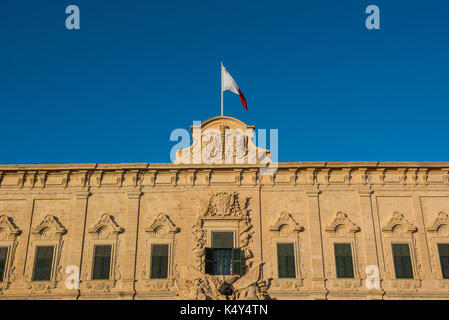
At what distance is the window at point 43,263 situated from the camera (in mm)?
20125

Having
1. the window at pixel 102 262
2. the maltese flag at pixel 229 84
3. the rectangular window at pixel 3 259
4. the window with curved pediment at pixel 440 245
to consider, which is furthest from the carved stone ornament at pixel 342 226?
the rectangular window at pixel 3 259

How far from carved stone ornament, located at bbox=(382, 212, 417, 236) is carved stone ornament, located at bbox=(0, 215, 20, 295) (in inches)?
686

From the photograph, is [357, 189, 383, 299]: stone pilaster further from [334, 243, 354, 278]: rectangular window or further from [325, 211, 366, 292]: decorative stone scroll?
[334, 243, 354, 278]: rectangular window

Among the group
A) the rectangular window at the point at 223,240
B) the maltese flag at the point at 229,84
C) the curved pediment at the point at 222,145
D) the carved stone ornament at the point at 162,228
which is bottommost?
the rectangular window at the point at 223,240

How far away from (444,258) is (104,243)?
1582 cm

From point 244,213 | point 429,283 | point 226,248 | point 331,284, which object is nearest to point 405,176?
point 429,283

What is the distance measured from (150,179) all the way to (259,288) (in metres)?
7.43

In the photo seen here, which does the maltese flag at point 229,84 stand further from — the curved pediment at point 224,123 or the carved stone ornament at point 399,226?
the carved stone ornament at point 399,226

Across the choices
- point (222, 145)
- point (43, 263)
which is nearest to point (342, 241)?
point (222, 145)

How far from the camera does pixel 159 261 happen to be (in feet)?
66.2

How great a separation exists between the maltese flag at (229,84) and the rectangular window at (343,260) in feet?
29.3

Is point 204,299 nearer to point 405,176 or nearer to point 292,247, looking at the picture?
point 292,247
